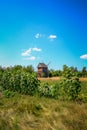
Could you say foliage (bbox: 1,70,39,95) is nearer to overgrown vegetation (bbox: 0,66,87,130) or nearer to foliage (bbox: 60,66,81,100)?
overgrown vegetation (bbox: 0,66,87,130)

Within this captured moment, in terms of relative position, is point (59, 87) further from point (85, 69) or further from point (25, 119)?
point (85, 69)

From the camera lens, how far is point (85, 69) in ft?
249

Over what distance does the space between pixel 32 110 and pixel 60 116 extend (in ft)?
6.61

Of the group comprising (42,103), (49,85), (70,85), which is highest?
(49,85)

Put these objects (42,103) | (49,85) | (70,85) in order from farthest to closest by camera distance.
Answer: (49,85)
(70,85)
(42,103)

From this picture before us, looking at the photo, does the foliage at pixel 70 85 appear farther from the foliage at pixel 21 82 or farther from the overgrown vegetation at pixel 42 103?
the foliage at pixel 21 82

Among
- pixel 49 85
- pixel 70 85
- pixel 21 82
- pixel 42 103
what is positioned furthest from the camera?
pixel 21 82

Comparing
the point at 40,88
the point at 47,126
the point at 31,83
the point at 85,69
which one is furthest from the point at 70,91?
the point at 85,69

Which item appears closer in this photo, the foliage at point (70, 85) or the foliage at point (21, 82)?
→ the foliage at point (70, 85)

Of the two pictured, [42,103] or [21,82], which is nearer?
[42,103]

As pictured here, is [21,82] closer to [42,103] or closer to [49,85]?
[49,85]

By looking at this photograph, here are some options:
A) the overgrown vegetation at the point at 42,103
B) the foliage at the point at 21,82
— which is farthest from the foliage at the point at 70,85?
the foliage at the point at 21,82

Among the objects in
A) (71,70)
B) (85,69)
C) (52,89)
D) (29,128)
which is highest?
(85,69)

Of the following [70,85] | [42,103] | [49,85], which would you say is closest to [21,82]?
[49,85]
